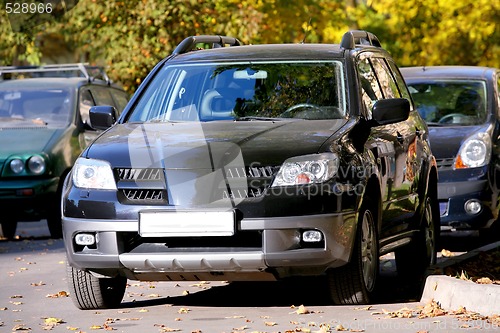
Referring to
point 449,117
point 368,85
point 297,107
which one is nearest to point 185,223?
point 297,107

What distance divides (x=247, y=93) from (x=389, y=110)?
3.42 ft

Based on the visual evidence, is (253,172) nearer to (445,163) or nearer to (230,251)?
(230,251)

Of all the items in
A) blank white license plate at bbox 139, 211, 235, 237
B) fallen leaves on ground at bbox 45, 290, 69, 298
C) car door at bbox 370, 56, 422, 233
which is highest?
blank white license plate at bbox 139, 211, 235, 237

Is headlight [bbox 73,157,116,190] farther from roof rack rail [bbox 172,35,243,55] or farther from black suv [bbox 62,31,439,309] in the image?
roof rack rail [bbox 172,35,243,55]

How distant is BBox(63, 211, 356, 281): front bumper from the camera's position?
823 cm

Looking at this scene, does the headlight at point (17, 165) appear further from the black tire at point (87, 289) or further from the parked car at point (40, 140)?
the black tire at point (87, 289)

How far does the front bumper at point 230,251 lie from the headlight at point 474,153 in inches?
193

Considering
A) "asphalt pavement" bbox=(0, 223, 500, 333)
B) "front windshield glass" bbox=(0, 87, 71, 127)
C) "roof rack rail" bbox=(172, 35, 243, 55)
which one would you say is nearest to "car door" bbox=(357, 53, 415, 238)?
"asphalt pavement" bbox=(0, 223, 500, 333)

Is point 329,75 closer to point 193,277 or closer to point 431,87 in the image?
point 193,277

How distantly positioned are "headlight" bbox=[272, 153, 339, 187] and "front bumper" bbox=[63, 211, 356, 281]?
23 cm

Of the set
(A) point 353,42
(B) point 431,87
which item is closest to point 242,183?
(A) point 353,42

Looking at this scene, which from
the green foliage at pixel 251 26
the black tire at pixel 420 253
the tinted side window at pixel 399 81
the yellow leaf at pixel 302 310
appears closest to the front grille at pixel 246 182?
the yellow leaf at pixel 302 310

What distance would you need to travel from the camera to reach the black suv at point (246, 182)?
27.1 ft

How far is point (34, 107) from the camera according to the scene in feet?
52.9
